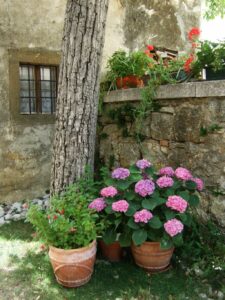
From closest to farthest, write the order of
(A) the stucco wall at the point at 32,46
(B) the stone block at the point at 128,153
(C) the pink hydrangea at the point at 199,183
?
1. (C) the pink hydrangea at the point at 199,183
2. (B) the stone block at the point at 128,153
3. (A) the stucco wall at the point at 32,46

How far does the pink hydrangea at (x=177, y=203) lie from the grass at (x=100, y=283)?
643 millimetres

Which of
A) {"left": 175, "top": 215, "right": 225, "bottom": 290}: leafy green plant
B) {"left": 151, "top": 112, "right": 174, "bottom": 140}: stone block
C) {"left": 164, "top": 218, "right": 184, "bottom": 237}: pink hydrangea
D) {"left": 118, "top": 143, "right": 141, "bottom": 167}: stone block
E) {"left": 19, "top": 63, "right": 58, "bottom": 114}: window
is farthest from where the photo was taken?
{"left": 19, "top": 63, "right": 58, "bottom": 114}: window

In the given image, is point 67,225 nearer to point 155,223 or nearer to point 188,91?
point 155,223

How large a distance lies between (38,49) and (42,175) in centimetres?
176

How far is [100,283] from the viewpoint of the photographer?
2846 millimetres

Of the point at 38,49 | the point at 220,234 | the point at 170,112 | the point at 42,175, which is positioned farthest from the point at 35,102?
the point at 220,234

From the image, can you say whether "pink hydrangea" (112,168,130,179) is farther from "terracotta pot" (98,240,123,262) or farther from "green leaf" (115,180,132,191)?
"terracotta pot" (98,240,123,262)

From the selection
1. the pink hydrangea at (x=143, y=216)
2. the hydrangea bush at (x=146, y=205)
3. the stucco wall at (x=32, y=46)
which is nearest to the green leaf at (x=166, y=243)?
the hydrangea bush at (x=146, y=205)

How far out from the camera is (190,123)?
128 inches

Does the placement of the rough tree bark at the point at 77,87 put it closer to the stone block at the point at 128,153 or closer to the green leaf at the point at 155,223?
the stone block at the point at 128,153

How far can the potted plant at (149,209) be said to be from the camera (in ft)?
8.91

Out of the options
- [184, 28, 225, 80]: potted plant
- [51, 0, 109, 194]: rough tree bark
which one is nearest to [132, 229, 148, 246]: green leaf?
[51, 0, 109, 194]: rough tree bark

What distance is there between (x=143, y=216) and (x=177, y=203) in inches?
11.7

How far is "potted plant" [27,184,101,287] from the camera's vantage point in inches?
106
